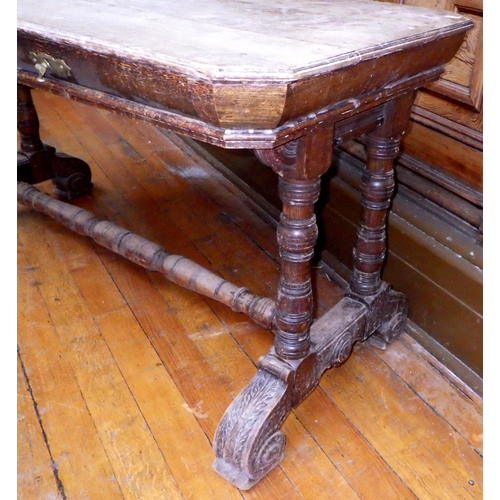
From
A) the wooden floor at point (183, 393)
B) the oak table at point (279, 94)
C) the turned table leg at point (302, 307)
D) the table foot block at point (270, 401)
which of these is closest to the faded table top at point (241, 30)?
the oak table at point (279, 94)

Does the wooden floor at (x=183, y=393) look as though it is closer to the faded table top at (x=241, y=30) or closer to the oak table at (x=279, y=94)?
the oak table at (x=279, y=94)

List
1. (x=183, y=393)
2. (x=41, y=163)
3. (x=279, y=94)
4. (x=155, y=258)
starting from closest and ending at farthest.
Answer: (x=279, y=94) < (x=183, y=393) < (x=155, y=258) < (x=41, y=163)

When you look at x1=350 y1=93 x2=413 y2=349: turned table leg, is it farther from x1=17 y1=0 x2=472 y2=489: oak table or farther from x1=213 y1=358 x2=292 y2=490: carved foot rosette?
x1=213 y1=358 x2=292 y2=490: carved foot rosette

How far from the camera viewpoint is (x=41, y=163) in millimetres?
2439

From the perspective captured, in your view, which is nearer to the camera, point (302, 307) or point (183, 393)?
point (302, 307)

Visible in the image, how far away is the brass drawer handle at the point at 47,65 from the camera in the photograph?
4.13ft

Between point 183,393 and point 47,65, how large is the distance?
0.88m

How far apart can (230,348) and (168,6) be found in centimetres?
94

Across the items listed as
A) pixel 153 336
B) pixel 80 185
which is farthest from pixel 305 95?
pixel 80 185

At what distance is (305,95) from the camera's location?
0.99 metres

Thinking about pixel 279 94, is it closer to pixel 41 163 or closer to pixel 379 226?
pixel 379 226

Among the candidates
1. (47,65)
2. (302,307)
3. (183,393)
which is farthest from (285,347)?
(47,65)

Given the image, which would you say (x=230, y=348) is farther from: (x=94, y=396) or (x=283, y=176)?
(x=283, y=176)

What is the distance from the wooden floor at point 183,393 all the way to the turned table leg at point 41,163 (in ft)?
0.70
